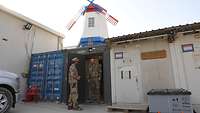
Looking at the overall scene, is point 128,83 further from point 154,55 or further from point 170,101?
point 170,101

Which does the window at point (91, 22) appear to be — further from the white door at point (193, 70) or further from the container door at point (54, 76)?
the white door at point (193, 70)

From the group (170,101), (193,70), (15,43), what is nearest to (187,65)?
(193,70)

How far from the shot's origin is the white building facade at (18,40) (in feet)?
26.6

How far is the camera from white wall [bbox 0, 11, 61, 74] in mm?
8105

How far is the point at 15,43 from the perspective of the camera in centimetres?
868

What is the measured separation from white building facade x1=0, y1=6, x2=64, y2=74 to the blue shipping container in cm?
68

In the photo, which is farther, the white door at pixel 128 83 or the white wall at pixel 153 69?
the white door at pixel 128 83

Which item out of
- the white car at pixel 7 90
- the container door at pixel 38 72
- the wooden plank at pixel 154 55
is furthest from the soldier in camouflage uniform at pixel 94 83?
the white car at pixel 7 90

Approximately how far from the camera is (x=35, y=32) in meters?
9.85

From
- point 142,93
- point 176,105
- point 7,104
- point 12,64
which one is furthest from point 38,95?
point 176,105

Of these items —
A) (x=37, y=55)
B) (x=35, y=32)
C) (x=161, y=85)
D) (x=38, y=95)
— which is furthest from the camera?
(x=35, y=32)

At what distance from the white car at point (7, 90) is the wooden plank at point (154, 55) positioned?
4.57 metres

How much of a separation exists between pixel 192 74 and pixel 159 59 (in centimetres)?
119

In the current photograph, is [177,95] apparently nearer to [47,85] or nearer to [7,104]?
[7,104]
